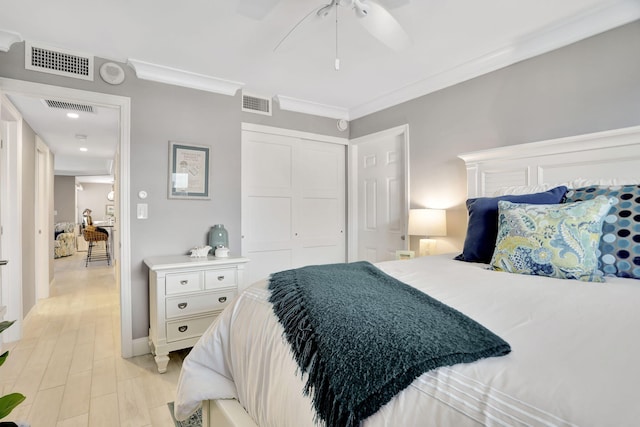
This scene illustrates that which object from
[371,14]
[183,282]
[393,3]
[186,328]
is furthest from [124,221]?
[393,3]

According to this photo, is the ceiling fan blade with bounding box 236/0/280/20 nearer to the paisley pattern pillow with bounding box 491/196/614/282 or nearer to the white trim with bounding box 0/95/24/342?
the paisley pattern pillow with bounding box 491/196/614/282

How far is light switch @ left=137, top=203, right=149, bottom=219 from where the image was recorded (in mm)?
2754

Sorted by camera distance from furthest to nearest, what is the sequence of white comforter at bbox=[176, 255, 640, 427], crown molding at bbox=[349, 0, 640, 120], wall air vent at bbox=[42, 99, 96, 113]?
wall air vent at bbox=[42, 99, 96, 113]
crown molding at bbox=[349, 0, 640, 120]
white comforter at bbox=[176, 255, 640, 427]

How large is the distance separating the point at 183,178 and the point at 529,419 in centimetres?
298

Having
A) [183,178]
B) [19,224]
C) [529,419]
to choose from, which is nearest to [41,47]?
[183,178]

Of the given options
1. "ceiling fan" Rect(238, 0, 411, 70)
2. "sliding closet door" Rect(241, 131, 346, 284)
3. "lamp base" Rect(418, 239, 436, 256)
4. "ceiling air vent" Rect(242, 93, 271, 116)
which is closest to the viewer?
"ceiling fan" Rect(238, 0, 411, 70)

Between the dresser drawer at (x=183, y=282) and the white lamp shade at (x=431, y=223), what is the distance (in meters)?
1.84

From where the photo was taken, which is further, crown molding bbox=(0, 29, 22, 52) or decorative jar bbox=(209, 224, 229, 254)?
decorative jar bbox=(209, 224, 229, 254)

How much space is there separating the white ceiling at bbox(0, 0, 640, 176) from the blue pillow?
107cm

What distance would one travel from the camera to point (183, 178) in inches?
116

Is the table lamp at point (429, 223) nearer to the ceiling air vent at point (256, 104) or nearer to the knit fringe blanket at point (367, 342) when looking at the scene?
the knit fringe blanket at point (367, 342)

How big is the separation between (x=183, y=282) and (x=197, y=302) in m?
0.20

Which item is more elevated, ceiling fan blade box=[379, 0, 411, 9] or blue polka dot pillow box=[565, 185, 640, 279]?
ceiling fan blade box=[379, 0, 411, 9]

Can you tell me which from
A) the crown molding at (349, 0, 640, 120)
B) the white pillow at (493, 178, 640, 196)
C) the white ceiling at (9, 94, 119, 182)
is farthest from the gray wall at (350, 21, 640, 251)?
the white ceiling at (9, 94, 119, 182)
